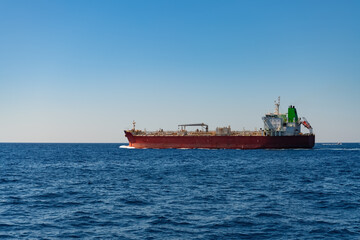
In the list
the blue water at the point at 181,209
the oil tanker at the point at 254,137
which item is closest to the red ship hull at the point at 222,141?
the oil tanker at the point at 254,137

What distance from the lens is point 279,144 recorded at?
81.8 meters

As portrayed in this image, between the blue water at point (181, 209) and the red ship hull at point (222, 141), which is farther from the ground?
the red ship hull at point (222, 141)

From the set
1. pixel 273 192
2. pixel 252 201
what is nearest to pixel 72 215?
pixel 252 201

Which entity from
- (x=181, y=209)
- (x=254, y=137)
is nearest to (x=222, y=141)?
(x=254, y=137)

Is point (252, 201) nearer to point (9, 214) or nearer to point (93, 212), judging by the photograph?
point (93, 212)

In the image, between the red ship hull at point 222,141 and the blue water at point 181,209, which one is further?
the red ship hull at point 222,141

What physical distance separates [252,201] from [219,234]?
751 centimetres

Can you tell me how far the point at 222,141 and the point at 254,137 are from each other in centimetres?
875

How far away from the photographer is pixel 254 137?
83688mm

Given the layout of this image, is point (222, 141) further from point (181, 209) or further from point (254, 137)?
point (181, 209)

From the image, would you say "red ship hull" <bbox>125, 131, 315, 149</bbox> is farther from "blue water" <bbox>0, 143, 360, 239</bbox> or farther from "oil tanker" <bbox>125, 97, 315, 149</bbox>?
"blue water" <bbox>0, 143, 360, 239</bbox>

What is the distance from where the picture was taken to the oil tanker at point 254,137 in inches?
3226

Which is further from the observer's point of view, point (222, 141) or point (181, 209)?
point (222, 141)

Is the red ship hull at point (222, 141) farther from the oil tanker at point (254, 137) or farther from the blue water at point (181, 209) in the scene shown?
the blue water at point (181, 209)
